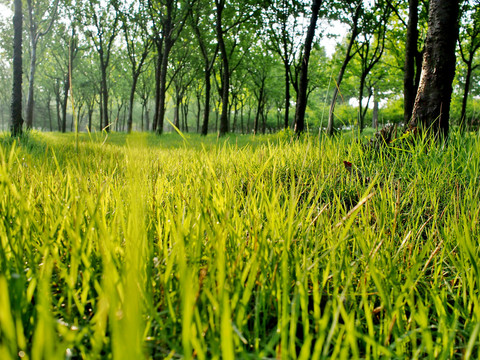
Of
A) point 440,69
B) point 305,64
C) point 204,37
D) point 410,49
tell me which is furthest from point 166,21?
point 440,69

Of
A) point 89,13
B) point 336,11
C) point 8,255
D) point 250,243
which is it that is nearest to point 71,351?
point 8,255

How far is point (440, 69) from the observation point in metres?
3.35

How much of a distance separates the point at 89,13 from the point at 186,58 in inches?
299

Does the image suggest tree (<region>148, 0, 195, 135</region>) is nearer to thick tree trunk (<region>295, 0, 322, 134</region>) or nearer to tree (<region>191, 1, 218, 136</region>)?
tree (<region>191, 1, 218, 136</region>)

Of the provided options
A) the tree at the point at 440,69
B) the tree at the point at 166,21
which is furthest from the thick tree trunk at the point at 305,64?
the tree at the point at 166,21

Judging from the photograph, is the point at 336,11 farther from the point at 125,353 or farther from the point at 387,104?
the point at 387,104

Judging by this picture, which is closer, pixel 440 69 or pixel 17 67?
pixel 440 69

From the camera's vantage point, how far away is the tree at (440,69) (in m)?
3.31

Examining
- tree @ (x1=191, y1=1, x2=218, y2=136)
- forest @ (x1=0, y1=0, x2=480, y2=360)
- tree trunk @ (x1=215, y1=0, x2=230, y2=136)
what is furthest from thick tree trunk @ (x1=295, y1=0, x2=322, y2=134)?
tree @ (x1=191, y1=1, x2=218, y2=136)

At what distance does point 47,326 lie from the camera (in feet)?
1.24

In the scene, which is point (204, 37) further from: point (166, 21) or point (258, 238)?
point (258, 238)

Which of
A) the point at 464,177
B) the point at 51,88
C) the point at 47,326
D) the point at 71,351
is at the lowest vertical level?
the point at 71,351

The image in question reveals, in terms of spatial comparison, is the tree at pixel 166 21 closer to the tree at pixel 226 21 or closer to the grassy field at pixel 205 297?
the tree at pixel 226 21

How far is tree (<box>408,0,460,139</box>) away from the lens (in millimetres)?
3314
